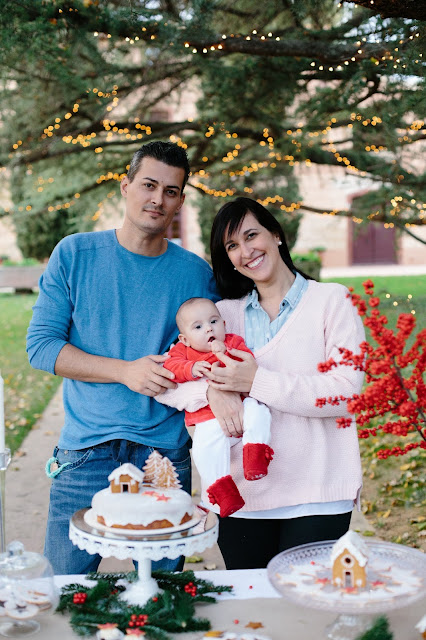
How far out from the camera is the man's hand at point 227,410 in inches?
96.6

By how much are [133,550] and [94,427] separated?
3.14ft

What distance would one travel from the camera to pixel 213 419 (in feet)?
8.25

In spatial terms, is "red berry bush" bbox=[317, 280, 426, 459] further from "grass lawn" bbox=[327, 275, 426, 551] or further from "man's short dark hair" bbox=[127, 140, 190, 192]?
"grass lawn" bbox=[327, 275, 426, 551]

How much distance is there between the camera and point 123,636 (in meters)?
1.81

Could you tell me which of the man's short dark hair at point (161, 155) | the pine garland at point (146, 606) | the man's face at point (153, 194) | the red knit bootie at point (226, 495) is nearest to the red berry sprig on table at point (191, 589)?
the pine garland at point (146, 606)

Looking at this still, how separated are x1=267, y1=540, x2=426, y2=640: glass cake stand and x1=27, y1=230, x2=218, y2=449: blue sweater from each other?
3.15ft

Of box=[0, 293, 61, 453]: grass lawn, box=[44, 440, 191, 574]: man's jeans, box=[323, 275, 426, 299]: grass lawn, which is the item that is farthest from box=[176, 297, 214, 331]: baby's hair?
box=[323, 275, 426, 299]: grass lawn

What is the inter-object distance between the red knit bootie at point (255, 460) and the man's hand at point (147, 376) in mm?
374

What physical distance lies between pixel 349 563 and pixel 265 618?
316 mm

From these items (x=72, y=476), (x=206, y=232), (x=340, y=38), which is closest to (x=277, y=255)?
(x=72, y=476)

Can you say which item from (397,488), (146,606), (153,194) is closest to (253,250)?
(153,194)

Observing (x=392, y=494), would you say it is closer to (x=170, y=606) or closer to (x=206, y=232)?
(x=170, y=606)

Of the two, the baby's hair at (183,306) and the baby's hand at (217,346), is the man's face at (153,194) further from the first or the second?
the baby's hand at (217,346)

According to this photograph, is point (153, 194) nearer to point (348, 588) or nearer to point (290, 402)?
point (290, 402)
